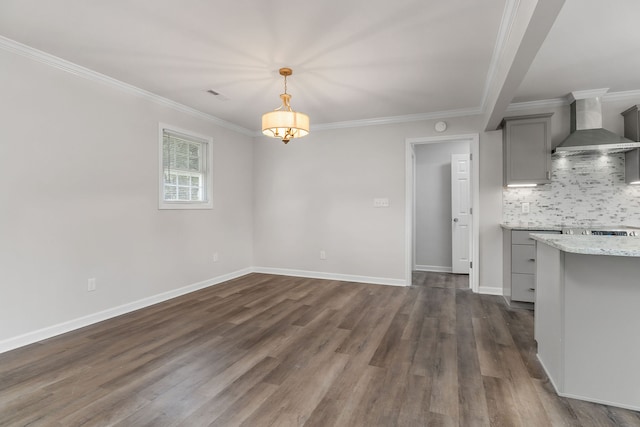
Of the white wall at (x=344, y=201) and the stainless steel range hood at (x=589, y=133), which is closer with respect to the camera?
the stainless steel range hood at (x=589, y=133)

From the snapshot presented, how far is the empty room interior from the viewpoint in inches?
71.2

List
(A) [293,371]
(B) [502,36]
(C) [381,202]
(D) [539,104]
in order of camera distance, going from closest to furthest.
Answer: (A) [293,371]
(B) [502,36]
(D) [539,104]
(C) [381,202]

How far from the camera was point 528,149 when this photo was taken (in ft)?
12.3

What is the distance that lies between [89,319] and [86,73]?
96.3 inches

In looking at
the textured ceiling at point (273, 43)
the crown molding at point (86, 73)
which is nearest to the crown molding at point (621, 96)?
the textured ceiling at point (273, 43)

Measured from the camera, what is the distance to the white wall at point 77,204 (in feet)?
8.33

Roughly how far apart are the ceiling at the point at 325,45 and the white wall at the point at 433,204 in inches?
77.0

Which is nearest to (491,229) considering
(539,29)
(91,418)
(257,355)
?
(539,29)

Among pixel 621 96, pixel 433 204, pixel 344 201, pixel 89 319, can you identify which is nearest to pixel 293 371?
pixel 89 319

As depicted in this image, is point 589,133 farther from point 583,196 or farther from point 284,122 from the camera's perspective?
point 284,122

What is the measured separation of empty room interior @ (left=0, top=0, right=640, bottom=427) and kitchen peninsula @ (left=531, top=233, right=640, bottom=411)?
0.01 meters

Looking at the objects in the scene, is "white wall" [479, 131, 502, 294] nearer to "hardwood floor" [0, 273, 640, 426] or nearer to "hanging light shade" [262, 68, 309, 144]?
"hardwood floor" [0, 273, 640, 426]

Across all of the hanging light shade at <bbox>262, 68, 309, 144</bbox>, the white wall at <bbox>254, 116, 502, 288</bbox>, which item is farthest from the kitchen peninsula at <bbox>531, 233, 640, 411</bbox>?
the white wall at <bbox>254, 116, 502, 288</bbox>

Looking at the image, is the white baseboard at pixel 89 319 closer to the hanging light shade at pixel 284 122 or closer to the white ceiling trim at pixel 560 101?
the hanging light shade at pixel 284 122
